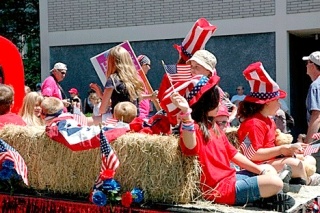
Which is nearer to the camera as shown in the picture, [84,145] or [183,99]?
[183,99]

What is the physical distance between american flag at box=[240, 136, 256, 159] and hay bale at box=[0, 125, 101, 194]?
121cm

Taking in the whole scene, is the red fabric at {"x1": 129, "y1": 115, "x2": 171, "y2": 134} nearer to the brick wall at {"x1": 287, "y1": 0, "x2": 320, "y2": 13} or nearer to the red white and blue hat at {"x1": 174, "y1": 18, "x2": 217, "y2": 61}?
the red white and blue hat at {"x1": 174, "y1": 18, "x2": 217, "y2": 61}

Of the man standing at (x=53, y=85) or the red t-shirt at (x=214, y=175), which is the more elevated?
the man standing at (x=53, y=85)

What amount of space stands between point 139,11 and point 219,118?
988 centimetres

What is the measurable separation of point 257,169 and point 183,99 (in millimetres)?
947

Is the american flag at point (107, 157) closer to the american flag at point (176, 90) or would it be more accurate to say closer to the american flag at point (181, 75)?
the american flag at point (176, 90)

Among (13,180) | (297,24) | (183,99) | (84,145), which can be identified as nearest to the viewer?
(183,99)

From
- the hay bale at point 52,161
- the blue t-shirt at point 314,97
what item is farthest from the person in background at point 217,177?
the blue t-shirt at point 314,97

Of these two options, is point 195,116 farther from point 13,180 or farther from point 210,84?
point 13,180

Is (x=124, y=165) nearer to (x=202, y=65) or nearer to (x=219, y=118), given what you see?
(x=202, y=65)

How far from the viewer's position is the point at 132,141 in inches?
144

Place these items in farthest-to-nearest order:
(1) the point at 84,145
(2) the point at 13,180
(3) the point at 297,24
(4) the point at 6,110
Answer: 1. (3) the point at 297,24
2. (4) the point at 6,110
3. (2) the point at 13,180
4. (1) the point at 84,145

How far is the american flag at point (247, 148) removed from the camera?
421 cm

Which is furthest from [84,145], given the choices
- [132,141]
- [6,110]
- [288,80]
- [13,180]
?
[288,80]
